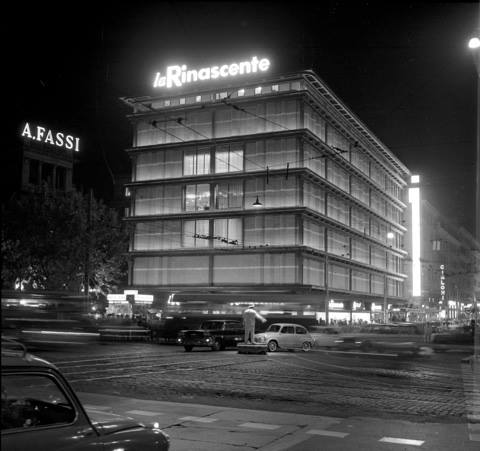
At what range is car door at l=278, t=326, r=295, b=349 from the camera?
31.1 m

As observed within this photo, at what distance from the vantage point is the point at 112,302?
59750mm

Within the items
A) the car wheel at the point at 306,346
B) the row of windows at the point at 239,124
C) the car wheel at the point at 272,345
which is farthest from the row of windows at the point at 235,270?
the car wheel at the point at 272,345

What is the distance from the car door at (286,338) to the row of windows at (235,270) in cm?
2527

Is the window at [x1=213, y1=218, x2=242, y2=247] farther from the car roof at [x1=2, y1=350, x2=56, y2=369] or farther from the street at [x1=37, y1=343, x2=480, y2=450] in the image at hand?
the car roof at [x1=2, y1=350, x2=56, y2=369]

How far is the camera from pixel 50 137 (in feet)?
271

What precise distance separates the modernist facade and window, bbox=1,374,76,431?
166ft

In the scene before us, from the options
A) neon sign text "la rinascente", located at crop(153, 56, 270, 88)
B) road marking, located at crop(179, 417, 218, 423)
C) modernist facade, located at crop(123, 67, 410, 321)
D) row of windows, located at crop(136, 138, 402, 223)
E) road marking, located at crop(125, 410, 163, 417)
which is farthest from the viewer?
neon sign text "la rinascente", located at crop(153, 56, 270, 88)

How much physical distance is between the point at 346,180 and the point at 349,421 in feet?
199

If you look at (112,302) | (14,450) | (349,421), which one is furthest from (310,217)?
(14,450)

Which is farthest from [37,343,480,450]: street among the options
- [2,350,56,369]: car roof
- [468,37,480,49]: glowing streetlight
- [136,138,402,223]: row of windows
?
[136,138,402,223]: row of windows

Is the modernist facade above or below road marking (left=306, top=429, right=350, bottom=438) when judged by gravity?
above

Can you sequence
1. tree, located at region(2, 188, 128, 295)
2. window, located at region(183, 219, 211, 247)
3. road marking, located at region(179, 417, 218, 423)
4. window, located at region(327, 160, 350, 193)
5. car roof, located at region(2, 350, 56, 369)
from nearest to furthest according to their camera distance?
1. car roof, located at region(2, 350, 56, 369)
2. road marking, located at region(179, 417, 218, 423)
3. tree, located at region(2, 188, 128, 295)
4. window, located at region(183, 219, 211, 247)
5. window, located at region(327, 160, 350, 193)

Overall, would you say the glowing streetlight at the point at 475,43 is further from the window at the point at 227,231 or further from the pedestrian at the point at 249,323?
the window at the point at 227,231

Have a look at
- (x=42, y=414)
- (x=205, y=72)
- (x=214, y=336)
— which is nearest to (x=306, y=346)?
(x=214, y=336)
